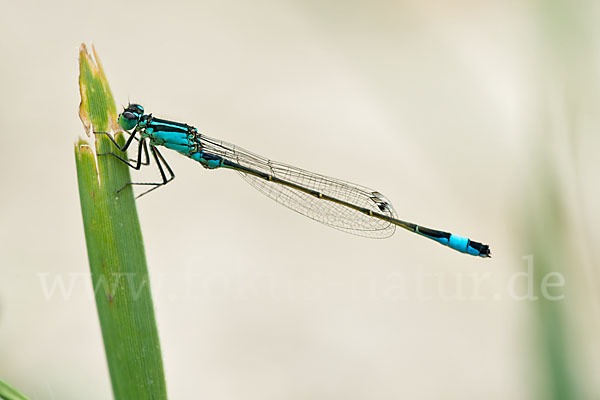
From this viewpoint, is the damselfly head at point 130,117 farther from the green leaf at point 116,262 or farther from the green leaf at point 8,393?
the green leaf at point 8,393

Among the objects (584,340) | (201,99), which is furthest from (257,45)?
(584,340)

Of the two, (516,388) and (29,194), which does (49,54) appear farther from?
(516,388)

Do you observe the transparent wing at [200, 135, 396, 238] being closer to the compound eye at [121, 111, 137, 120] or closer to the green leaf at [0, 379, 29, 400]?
the compound eye at [121, 111, 137, 120]

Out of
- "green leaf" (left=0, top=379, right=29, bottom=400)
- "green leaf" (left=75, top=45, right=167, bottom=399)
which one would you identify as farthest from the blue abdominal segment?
"green leaf" (left=0, top=379, right=29, bottom=400)

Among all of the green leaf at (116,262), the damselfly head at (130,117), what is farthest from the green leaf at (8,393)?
the damselfly head at (130,117)

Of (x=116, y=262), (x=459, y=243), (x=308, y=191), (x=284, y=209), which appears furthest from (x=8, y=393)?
(x=284, y=209)

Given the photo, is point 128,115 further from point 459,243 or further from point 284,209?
point 459,243
